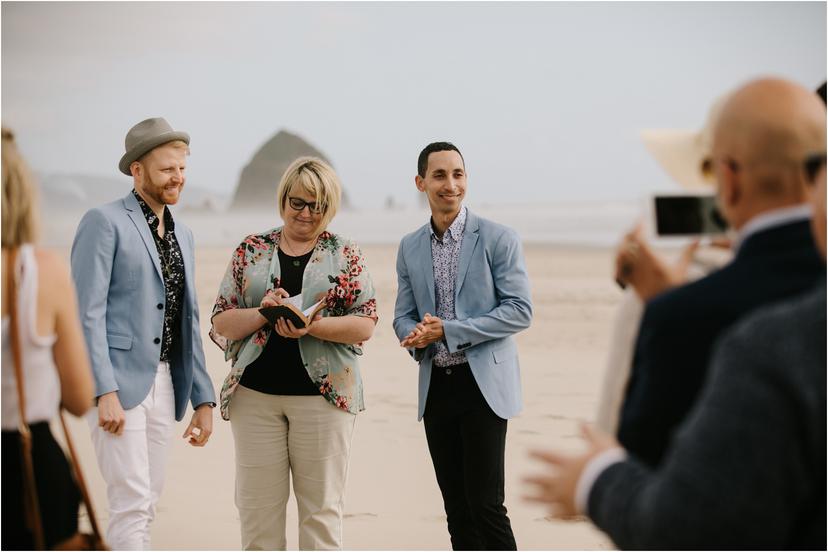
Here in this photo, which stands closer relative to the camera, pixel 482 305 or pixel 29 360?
pixel 29 360

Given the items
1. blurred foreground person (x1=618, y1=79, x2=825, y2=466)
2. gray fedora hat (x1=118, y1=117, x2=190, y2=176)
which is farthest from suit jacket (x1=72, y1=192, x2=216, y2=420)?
blurred foreground person (x1=618, y1=79, x2=825, y2=466)

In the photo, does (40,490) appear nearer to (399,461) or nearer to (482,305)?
(482,305)

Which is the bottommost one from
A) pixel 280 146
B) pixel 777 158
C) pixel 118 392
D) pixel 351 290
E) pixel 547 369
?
pixel 547 369

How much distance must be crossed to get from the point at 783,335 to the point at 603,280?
2309 centimetres

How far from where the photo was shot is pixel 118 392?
3488 mm

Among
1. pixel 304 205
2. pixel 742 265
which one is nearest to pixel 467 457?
pixel 304 205

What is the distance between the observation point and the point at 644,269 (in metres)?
1.90

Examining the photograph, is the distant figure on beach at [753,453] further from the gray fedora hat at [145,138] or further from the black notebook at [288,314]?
the gray fedora hat at [145,138]

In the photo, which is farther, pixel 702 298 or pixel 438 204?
pixel 438 204

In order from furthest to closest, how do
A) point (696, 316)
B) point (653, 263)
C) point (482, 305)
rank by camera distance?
point (482, 305) < point (653, 263) < point (696, 316)

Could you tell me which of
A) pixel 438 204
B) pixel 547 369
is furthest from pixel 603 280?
pixel 438 204

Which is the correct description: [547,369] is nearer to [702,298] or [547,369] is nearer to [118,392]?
[118,392]

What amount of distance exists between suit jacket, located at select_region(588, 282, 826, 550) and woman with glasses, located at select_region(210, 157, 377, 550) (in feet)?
7.80

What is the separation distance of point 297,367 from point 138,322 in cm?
65
